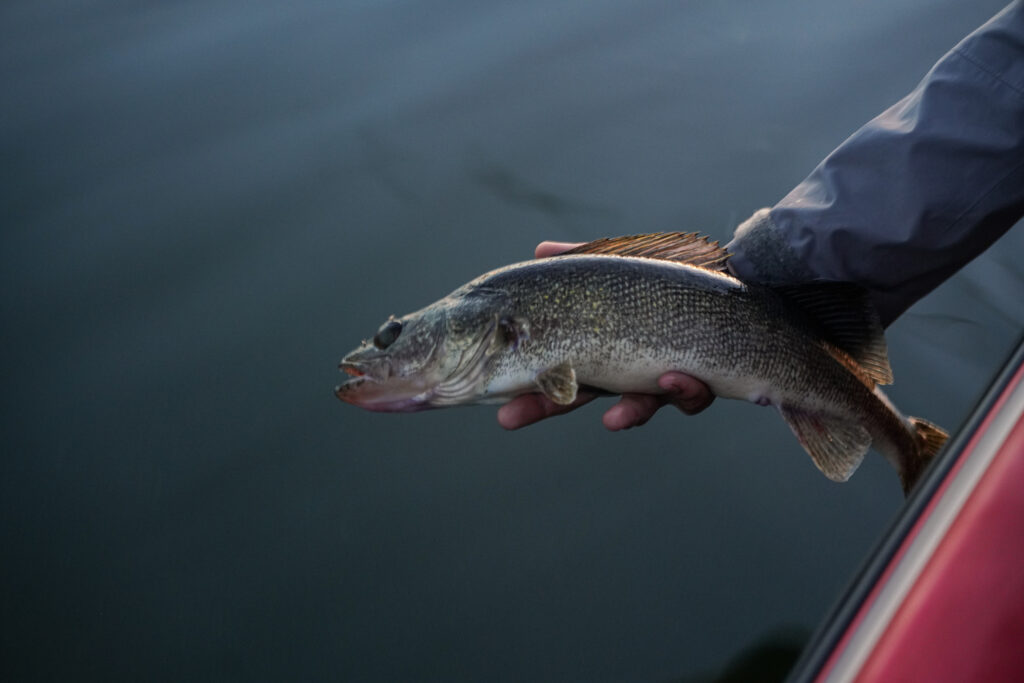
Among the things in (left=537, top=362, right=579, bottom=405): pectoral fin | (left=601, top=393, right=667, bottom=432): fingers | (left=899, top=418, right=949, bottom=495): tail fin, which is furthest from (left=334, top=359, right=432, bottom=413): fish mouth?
(left=899, top=418, right=949, bottom=495): tail fin

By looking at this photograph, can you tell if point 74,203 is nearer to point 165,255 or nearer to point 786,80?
point 165,255

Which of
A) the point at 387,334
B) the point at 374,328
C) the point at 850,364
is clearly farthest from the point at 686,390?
the point at 374,328

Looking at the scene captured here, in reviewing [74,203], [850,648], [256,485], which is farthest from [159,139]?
[850,648]

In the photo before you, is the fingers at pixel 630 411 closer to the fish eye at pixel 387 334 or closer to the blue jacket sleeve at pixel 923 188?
the blue jacket sleeve at pixel 923 188

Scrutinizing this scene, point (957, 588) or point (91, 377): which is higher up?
point (91, 377)

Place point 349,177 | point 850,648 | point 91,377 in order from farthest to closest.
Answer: point 349,177, point 91,377, point 850,648
